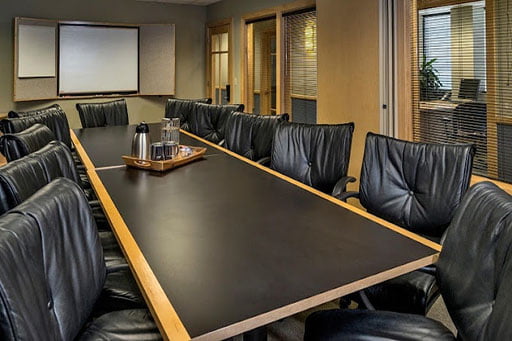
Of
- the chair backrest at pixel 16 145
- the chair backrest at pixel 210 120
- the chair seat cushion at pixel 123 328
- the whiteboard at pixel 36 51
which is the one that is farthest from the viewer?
the whiteboard at pixel 36 51

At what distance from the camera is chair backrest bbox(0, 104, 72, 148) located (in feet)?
11.1

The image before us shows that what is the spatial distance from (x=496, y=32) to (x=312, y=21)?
2452 mm

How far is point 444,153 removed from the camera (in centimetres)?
213

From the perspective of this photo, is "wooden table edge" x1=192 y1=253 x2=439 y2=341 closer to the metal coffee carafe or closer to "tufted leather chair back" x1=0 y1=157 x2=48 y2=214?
"tufted leather chair back" x1=0 y1=157 x2=48 y2=214

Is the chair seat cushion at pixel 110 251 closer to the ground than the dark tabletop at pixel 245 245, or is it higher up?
closer to the ground

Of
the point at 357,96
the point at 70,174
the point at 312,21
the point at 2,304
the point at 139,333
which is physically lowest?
the point at 139,333

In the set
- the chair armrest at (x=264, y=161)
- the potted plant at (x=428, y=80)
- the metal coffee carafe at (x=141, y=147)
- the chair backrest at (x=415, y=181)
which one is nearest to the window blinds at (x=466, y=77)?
the potted plant at (x=428, y=80)

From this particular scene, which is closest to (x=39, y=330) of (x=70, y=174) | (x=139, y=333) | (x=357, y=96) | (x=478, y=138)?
(x=139, y=333)

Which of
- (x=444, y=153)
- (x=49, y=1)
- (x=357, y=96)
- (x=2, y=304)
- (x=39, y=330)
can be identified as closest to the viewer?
(x=2, y=304)

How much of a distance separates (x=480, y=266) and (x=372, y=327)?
1.34 ft

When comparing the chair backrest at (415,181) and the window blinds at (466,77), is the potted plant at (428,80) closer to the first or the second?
the window blinds at (466,77)

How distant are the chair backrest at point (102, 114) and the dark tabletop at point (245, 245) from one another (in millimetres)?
3433

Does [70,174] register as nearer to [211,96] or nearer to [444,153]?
[444,153]

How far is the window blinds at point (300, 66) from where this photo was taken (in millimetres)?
5078
